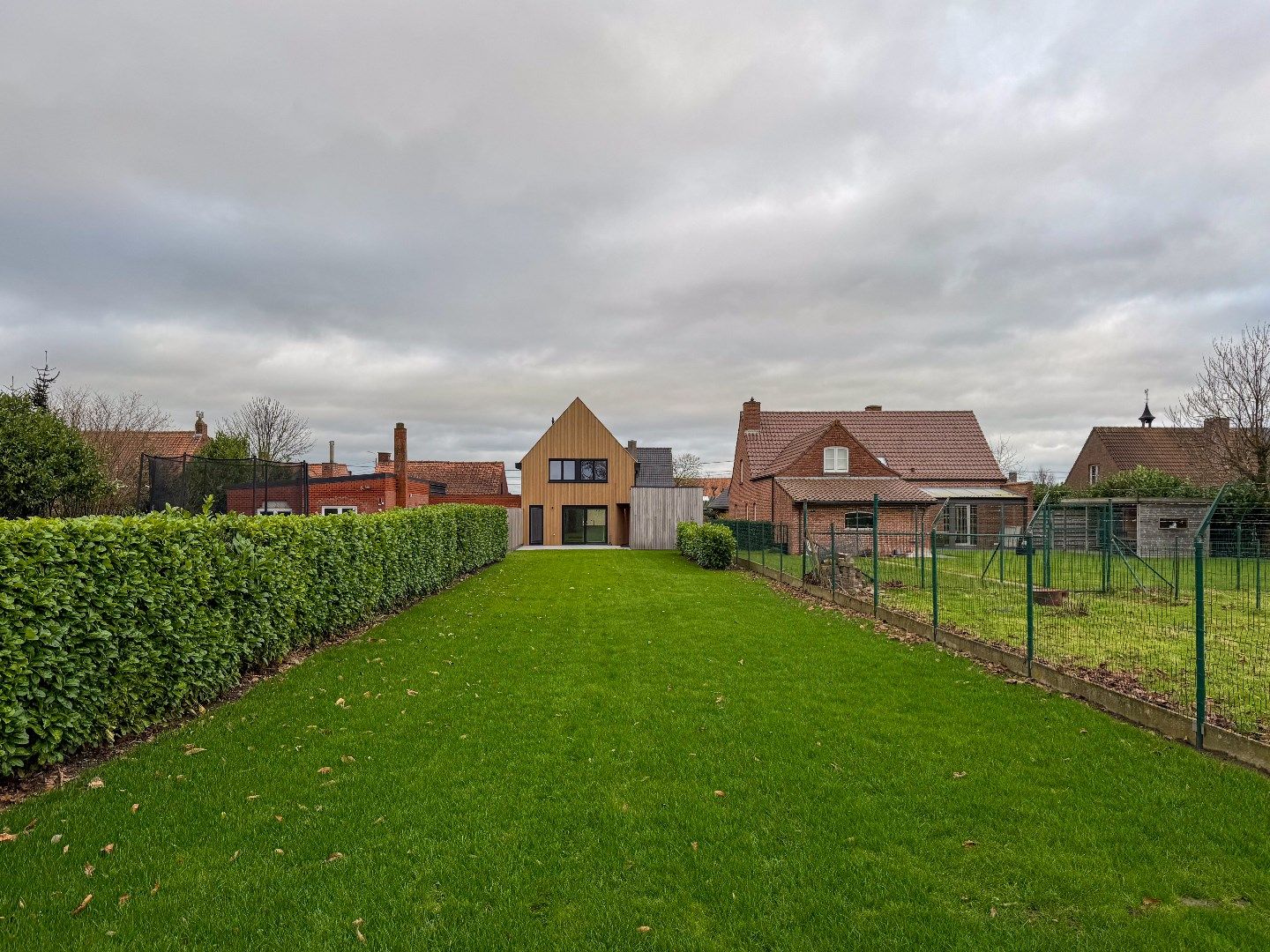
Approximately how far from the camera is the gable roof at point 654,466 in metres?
40.0

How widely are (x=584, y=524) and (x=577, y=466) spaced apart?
10.2 ft

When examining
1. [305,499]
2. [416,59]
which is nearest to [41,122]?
[416,59]

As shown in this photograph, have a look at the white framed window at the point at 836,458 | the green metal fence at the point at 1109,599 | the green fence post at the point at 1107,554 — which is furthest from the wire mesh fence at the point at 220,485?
the white framed window at the point at 836,458

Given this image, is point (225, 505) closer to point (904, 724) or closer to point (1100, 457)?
point (904, 724)

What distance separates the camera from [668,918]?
118 inches

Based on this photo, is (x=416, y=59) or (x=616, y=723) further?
(x=416, y=59)

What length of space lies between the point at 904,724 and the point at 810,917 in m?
3.06

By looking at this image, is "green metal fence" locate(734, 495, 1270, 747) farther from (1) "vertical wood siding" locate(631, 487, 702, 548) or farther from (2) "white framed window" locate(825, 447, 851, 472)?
(1) "vertical wood siding" locate(631, 487, 702, 548)

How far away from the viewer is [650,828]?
12.6 ft

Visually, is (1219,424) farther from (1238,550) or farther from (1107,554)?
(1238,550)

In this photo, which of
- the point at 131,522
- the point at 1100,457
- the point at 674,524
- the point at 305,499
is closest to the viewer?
the point at 131,522

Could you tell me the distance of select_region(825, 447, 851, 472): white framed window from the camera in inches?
1097

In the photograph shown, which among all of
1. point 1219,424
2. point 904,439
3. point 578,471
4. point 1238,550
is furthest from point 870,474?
point 1238,550

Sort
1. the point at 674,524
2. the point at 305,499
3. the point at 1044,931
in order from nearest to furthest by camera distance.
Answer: the point at 1044,931
the point at 305,499
the point at 674,524
